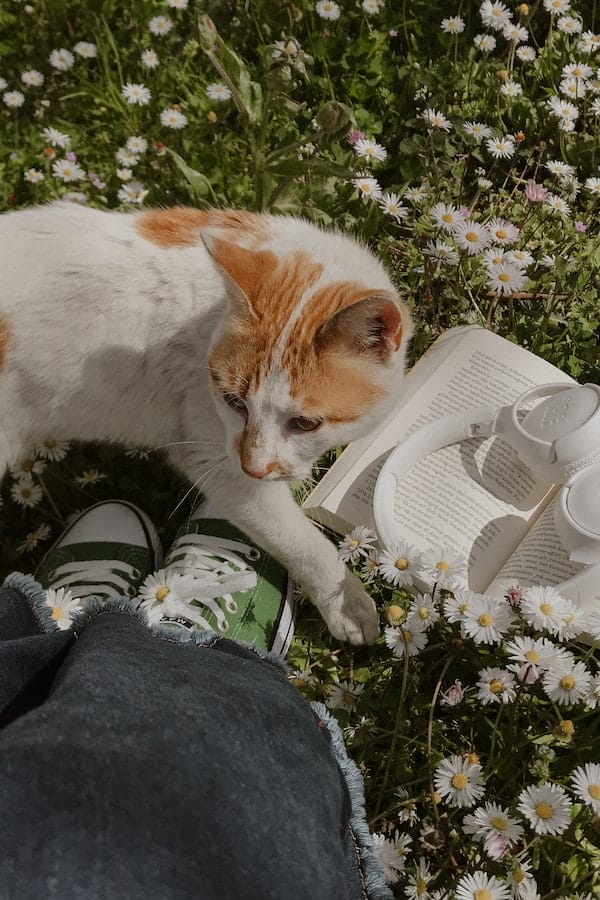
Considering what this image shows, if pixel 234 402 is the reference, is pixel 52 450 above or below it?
below

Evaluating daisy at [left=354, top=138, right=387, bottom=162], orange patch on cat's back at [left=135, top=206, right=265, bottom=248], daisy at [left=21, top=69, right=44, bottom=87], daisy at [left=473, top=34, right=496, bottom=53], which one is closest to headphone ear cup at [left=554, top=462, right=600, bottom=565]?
orange patch on cat's back at [left=135, top=206, right=265, bottom=248]

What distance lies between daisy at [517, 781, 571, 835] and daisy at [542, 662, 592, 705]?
17 centimetres

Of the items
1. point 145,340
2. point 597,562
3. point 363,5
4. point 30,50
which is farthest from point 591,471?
point 30,50

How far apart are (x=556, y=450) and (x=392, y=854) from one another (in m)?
0.96

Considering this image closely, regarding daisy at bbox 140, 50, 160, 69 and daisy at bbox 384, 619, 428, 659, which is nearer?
daisy at bbox 384, 619, 428, 659

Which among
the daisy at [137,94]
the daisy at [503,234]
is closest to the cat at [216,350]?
the daisy at [503,234]

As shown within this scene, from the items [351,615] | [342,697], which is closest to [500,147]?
[351,615]

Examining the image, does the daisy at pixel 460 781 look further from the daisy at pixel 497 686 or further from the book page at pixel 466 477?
the book page at pixel 466 477

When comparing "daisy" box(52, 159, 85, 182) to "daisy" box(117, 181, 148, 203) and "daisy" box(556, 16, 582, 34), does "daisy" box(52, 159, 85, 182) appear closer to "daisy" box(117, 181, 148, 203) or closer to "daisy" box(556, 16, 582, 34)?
"daisy" box(117, 181, 148, 203)

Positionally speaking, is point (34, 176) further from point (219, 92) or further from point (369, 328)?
point (369, 328)

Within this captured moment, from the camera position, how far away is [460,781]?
4.46 ft

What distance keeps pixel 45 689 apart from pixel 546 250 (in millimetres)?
2066

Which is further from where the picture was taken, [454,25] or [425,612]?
[454,25]

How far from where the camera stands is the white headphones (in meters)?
1.48
